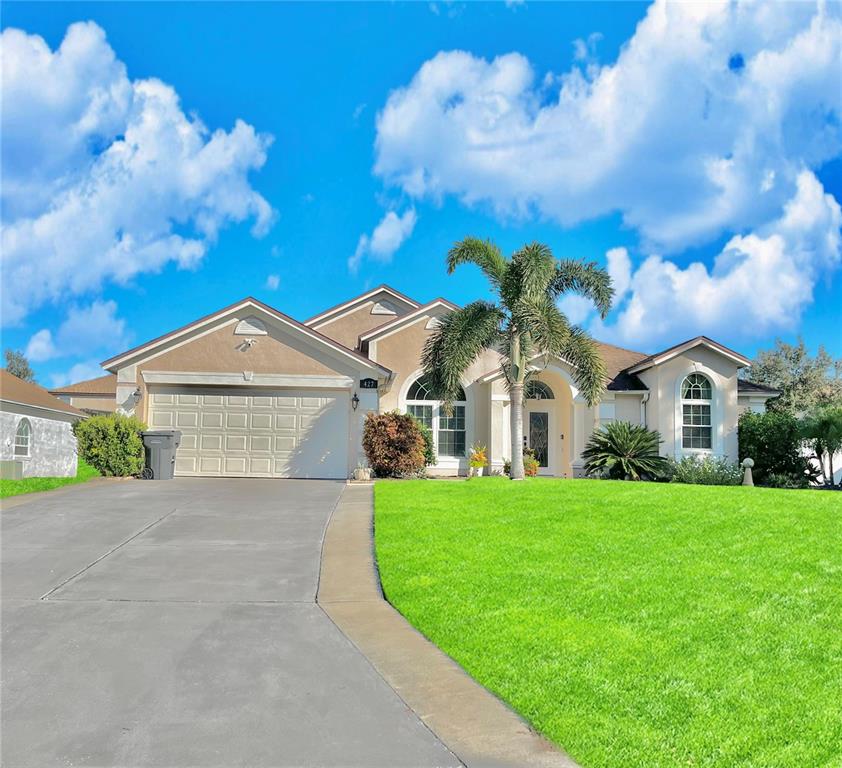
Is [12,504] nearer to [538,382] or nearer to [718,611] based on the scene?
[718,611]

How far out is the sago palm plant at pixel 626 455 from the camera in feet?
66.6

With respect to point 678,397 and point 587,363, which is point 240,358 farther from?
point 678,397

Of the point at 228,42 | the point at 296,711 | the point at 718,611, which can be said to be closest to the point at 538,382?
the point at 228,42

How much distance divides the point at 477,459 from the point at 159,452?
29.1 feet

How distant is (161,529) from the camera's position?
1070 cm

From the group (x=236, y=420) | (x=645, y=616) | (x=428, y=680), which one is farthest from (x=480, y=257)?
(x=428, y=680)

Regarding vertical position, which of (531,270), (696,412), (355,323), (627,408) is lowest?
(696,412)

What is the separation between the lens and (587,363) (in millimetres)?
18422

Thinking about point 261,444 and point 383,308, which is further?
point 383,308

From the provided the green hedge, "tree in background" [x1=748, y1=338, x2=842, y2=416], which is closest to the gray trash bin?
the green hedge

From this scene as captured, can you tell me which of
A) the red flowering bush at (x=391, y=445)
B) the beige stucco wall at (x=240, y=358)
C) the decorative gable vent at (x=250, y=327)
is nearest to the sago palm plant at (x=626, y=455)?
the red flowering bush at (x=391, y=445)

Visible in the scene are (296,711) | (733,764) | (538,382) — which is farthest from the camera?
(538,382)

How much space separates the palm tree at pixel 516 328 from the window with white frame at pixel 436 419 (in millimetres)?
3329

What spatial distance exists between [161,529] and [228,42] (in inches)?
438
